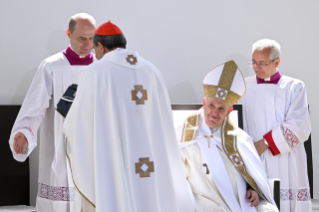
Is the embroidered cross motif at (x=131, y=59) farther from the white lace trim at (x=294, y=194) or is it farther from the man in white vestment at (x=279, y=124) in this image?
the white lace trim at (x=294, y=194)

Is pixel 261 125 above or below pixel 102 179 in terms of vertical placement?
above

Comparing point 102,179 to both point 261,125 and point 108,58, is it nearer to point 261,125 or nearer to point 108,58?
point 108,58

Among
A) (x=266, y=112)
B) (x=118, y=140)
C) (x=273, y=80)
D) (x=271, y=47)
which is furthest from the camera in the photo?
(x=273, y=80)

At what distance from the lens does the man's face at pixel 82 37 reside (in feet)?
15.2

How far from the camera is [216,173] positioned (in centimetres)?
432

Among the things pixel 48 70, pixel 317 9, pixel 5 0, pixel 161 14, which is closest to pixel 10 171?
pixel 48 70

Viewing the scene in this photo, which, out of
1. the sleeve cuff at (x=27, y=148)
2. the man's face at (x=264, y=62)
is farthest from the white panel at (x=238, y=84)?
the sleeve cuff at (x=27, y=148)

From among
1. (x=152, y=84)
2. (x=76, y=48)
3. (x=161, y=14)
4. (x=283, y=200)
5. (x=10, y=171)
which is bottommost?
(x=283, y=200)

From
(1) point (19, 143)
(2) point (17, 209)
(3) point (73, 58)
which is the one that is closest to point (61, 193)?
Answer: (2) point (17, 209)

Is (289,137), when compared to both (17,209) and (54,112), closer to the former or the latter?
(54,112)

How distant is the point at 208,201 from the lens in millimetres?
4078

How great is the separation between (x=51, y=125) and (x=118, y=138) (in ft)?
5.07

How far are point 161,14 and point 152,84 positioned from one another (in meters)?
2.60

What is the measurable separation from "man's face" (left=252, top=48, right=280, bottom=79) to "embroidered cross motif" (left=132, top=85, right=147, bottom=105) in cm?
211
